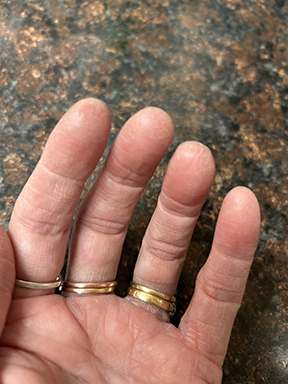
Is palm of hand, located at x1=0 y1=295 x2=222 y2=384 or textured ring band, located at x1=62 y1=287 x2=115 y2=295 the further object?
textured ring band, located at x1=62 y1=287 x2=115 y2=295

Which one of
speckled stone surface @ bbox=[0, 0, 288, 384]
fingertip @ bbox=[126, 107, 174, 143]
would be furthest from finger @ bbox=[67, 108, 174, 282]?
speckled stone surface @ bbox=[0, 0, 288, 384]

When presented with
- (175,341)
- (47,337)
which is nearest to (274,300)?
(175,341)

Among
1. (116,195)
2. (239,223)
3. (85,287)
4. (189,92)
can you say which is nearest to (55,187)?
(116,195)

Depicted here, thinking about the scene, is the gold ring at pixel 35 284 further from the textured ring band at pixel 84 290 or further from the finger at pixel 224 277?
the finger at pixel 224 277

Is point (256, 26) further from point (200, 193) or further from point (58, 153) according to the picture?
point (58, 153)

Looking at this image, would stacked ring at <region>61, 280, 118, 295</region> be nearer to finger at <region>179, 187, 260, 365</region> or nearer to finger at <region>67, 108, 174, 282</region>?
finger at <region>67, 108, 174, 282</region>

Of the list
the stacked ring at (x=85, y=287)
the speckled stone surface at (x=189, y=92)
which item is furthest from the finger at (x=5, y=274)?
the speckled stone surface at (x=189, y=92)
